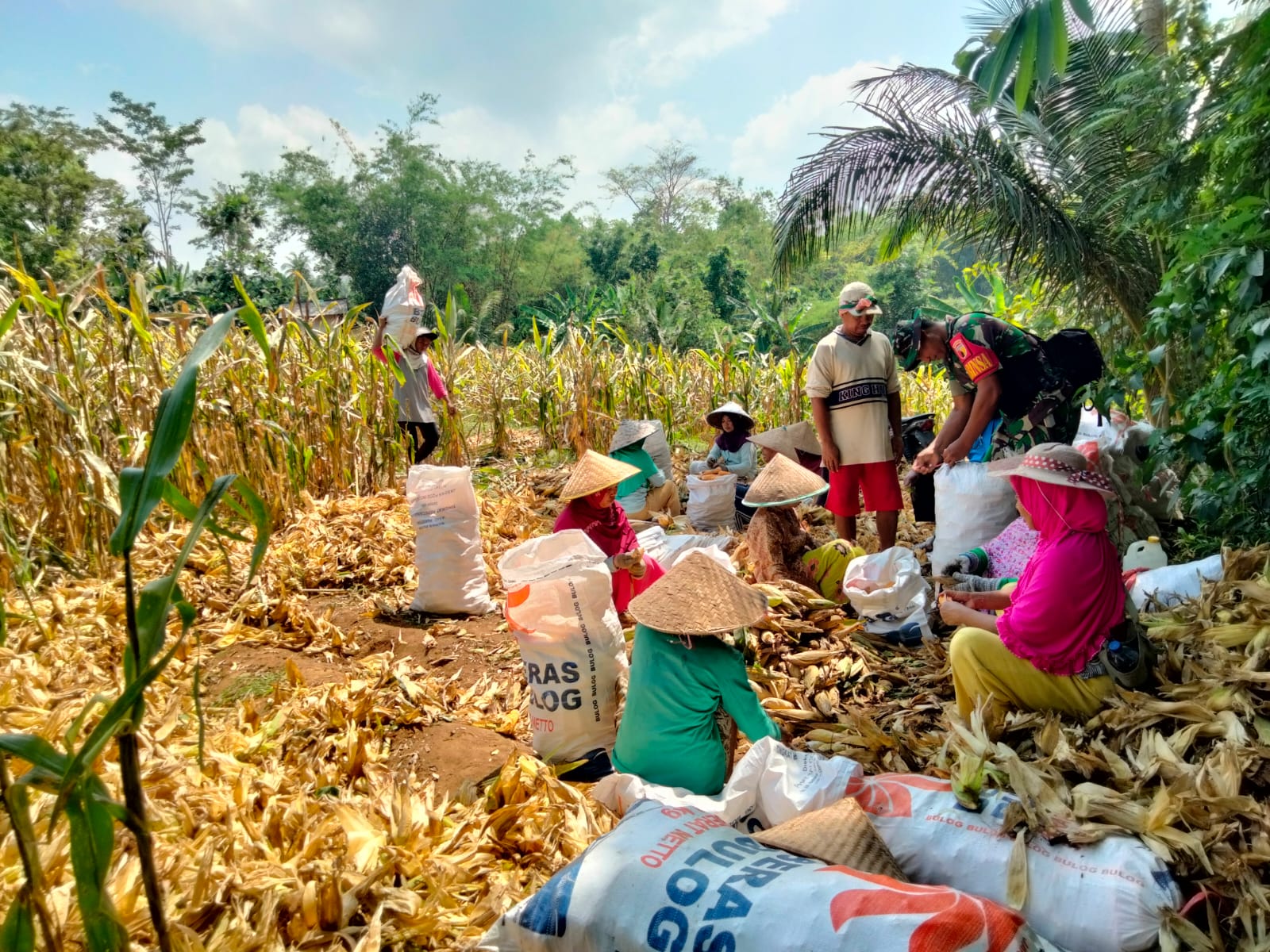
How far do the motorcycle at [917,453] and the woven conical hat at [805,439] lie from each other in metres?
0.57

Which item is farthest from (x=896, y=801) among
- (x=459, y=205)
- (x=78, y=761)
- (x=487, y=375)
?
(x=459, y=205)

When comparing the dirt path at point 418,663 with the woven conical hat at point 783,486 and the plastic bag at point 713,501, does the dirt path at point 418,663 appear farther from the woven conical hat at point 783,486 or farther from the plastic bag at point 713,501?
the plastic bag at point 713,501

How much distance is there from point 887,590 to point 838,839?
188 cm

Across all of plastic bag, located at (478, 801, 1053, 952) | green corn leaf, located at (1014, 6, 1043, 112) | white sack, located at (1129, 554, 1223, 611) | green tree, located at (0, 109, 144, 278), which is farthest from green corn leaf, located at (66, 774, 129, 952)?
green tree, located at (0, 109, 144, 278)

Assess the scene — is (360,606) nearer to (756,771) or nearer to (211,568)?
(211,568)

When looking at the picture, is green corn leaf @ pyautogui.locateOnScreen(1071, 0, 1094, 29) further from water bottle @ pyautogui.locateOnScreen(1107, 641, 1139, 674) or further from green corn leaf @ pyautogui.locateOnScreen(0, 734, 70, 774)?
green corn leaf @ pyautogui.locateOnScreen(0, 734, 70, 774)

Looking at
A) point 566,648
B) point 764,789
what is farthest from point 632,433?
point 764,789

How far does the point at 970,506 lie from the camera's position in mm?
3695

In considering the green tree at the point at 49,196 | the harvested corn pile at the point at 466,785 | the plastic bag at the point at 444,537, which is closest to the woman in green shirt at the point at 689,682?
the harvested corn pile at the point at 466,785

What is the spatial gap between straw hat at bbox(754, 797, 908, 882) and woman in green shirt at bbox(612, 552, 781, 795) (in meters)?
0.51

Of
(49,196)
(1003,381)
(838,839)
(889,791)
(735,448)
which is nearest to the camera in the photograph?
(838,839)

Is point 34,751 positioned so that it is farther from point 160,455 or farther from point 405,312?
point 405,312

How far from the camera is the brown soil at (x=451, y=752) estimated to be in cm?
253

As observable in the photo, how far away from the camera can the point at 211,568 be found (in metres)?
4.27
